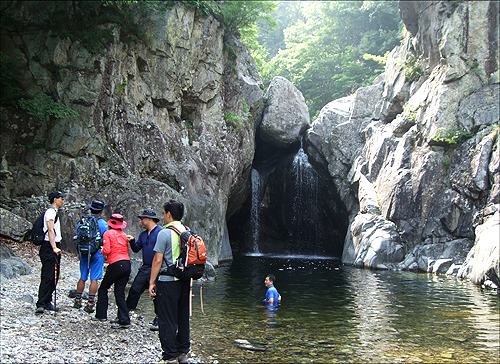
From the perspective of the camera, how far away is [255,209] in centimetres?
2981

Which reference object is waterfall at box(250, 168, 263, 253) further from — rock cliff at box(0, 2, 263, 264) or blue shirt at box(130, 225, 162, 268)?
blue shirt at box(130, 225, 162, 268)

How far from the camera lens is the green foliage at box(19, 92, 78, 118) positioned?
1348cm

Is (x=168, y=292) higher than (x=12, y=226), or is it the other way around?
(x=12, y=226)

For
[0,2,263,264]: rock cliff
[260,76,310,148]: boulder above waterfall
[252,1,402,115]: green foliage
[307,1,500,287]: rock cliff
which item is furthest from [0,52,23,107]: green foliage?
[252,1,402,115]: green foliage

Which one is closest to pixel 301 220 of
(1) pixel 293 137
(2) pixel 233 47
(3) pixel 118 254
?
(1) pixel 293 137

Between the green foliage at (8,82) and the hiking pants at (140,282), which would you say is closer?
the hiking pants at (140,282)

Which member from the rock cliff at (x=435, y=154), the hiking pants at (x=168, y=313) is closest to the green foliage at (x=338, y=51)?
the rock cliff at (x=435, y=154)

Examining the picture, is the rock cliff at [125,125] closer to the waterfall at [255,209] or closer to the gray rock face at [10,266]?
the gray rock face at [10,266]

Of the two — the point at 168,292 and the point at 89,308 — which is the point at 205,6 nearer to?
the point at 89,308

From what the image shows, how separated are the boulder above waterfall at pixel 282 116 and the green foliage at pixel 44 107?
1553 centimetres

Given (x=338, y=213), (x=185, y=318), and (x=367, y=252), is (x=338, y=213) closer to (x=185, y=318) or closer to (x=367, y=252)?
(x=367, y=252)

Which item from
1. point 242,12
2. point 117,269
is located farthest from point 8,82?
point 242,12

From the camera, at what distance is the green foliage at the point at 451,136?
19938 mm

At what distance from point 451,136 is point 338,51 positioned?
889 inches
